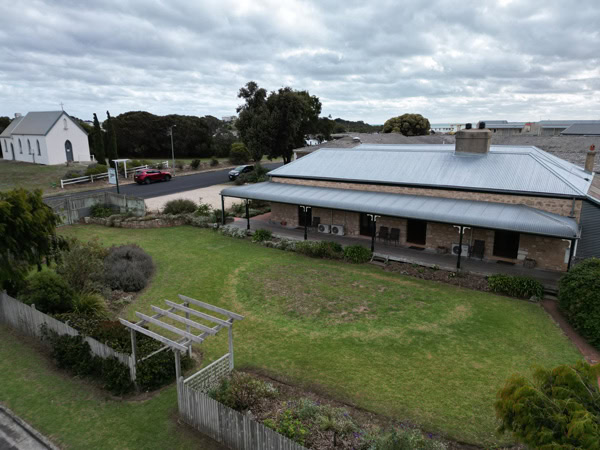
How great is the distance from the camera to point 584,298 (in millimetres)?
12961

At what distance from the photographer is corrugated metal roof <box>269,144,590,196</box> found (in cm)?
1902

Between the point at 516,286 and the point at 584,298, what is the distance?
290 centimetres

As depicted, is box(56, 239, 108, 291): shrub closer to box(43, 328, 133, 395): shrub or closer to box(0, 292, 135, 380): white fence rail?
box(0, 292, 135, 380): white fence rail

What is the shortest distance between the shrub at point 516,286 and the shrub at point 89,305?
583 inches

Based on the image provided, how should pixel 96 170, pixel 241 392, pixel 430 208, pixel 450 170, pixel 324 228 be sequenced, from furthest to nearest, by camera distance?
pixel 96 170 < pixel 324 228 < pixel 450 170 < pixel 430 208 < pixel 241 392

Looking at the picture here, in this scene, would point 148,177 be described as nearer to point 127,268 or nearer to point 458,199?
point 127,268

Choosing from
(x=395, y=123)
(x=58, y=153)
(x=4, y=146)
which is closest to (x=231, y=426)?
(x=58, y=153)

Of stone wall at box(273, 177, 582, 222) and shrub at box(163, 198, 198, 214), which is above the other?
stone wall at box(273, 177, 582, 222)

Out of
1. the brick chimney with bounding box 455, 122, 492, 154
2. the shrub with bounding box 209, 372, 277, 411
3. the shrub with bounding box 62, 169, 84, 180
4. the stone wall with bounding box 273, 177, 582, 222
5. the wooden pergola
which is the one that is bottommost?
the shrub with bounding box 209, 372, 277, 411

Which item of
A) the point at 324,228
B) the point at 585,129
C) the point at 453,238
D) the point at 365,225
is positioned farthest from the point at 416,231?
the point at 585,129

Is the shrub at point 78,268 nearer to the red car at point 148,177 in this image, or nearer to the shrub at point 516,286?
the shrub at point 516,286

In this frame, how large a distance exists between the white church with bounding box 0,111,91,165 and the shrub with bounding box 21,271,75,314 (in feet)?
151

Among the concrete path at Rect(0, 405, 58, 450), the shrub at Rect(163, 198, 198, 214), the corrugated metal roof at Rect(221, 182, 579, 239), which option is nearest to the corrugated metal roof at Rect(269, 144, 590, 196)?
the corrugated metal roof at Rect(221, 182, 579, 239)

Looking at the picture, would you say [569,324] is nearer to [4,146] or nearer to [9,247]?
[9,247]
